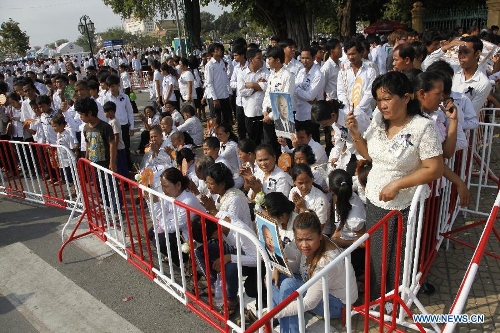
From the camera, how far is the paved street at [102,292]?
3.41 meters

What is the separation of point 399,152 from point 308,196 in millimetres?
1282

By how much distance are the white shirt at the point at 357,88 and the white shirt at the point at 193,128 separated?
106 inches

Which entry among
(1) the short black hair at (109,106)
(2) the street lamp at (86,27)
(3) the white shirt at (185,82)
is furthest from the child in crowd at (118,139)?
(2) the street lamp at (86,27)

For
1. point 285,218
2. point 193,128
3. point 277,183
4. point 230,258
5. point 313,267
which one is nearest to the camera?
point 313,267

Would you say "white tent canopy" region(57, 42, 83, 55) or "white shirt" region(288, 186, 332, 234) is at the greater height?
"white tent canopy" region(57, 42, 83, 55)

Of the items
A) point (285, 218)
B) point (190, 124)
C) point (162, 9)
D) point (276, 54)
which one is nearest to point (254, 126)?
point (190, 124)

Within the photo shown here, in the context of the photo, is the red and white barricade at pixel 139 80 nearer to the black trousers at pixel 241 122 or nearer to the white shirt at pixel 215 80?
the white shirt at pixel 215 80

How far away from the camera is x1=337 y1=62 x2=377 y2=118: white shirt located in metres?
4.74

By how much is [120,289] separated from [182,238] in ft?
2.66

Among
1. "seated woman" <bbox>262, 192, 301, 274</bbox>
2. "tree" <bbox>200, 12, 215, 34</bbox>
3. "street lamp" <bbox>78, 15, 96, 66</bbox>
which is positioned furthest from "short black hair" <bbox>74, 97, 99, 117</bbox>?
"tree" <bbox>200, 12, 215, 34</bbox>

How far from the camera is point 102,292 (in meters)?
3.98

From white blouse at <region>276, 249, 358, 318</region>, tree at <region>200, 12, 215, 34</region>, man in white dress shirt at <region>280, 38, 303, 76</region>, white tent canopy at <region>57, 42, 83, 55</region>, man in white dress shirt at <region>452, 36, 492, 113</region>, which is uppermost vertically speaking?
tree at <region>200, 12, 215, 34</region>

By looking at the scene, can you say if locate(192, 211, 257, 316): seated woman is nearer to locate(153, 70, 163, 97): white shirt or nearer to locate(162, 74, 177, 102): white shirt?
locate(162, 74, 177, 102): white shirt

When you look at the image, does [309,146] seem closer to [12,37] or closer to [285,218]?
[285,218]
